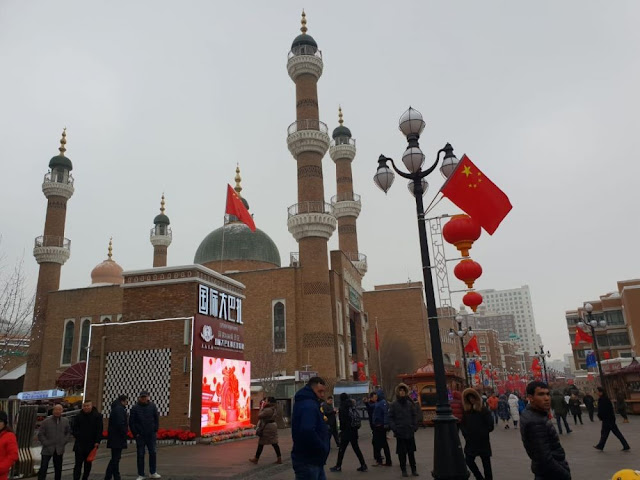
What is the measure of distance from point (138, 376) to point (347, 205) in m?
30.8

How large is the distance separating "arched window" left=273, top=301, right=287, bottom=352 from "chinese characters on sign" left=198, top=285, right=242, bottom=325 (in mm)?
14186

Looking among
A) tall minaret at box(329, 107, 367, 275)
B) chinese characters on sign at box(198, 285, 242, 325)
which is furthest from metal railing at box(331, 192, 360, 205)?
chinese characters on sign at box(198, 285, 242, 325)

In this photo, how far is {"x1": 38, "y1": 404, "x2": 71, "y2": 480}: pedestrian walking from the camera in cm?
831

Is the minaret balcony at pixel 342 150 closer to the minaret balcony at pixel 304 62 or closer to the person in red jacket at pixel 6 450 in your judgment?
the minaret balcony at pixel 304 62

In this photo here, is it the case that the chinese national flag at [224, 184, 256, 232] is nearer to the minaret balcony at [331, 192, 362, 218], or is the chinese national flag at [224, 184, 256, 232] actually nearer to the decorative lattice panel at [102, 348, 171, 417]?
the decorative lattice panel at [102, 348, 171, 417]

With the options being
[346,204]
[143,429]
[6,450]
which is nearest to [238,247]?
[346,204]

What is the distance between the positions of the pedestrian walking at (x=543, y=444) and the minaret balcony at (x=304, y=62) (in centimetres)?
3316

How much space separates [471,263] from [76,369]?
15761 millimetres

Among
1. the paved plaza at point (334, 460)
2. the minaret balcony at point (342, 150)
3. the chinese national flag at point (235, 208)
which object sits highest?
the minaret balcony at point (342, 150)

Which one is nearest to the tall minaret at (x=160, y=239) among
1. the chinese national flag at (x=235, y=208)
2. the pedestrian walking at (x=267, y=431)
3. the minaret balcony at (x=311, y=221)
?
the minaret balcony at (x=311, y=221)

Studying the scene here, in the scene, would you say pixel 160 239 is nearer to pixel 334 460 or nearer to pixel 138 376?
pixel 138 376

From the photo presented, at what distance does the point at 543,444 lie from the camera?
434 centimetres

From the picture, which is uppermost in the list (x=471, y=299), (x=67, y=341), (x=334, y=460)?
(x=67, y=341)

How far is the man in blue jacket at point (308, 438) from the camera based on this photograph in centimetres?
504
